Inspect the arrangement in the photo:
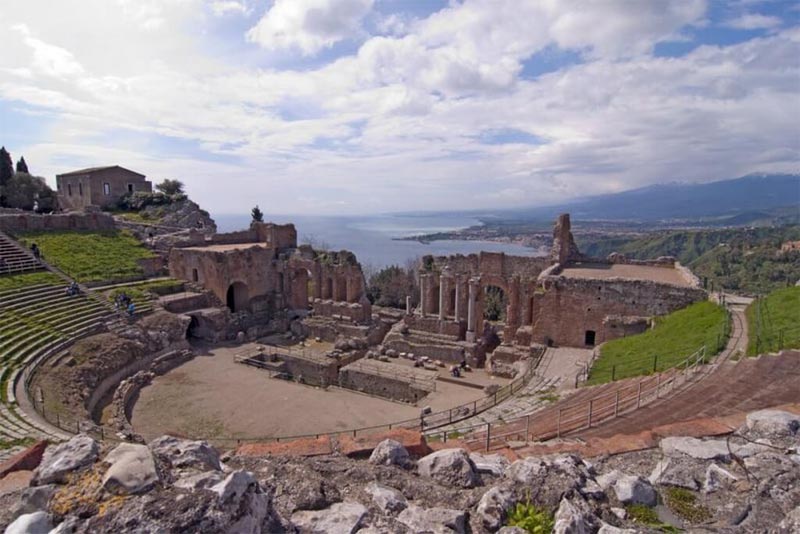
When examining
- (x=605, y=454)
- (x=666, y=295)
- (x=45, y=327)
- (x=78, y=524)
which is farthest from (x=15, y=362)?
(x=666, y=295)

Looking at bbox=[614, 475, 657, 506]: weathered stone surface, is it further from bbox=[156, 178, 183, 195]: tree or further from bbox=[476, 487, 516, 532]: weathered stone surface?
bbox=[156, 178, 183, 195]: tree

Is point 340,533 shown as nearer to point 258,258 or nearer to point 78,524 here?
point 78,524

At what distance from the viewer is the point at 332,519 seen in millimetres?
3955

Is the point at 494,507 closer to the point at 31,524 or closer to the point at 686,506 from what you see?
the point at 686,506

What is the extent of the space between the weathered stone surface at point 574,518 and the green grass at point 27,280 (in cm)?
3103

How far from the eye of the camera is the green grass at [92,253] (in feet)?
102

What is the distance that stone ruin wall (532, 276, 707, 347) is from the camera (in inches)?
907

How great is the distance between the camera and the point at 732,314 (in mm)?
19156

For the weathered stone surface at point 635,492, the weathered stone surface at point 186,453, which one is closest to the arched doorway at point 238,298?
the weathered stone surface at point 186,453

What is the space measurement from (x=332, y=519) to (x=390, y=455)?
57.4 inches

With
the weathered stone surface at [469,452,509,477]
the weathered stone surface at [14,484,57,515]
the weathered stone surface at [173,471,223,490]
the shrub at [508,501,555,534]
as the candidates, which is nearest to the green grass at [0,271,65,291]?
the weathered stone surface at [14,484,57,515]

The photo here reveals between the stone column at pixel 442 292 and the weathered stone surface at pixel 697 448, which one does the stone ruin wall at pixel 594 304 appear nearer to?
the stone column at pixel 442 292

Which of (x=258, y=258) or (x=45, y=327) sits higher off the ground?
(x=258, y=258)

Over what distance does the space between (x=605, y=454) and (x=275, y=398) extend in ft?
59.6
